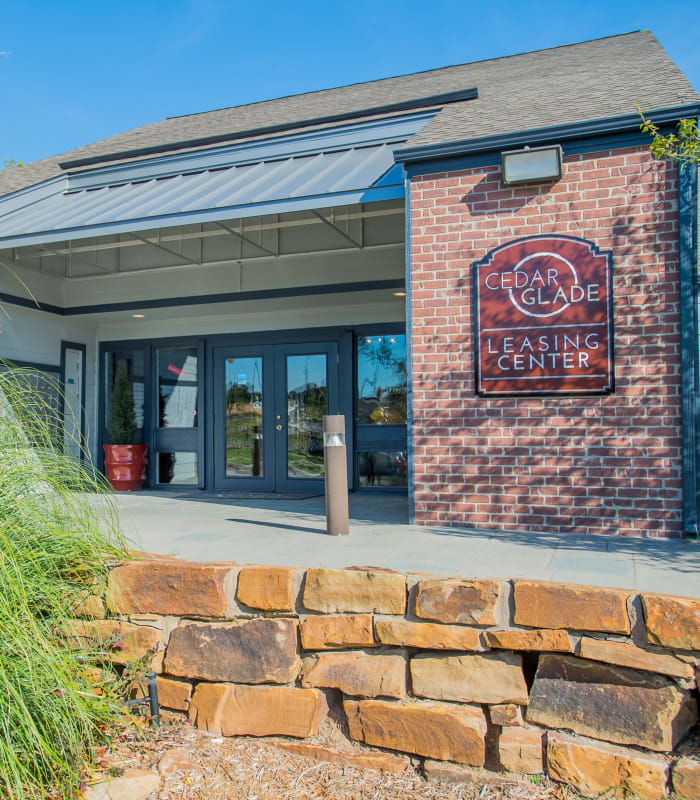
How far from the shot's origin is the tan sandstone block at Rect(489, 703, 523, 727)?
3254 mm

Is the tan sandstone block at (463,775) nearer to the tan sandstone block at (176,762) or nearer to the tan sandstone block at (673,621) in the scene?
the tan sandstone block at (673,621)

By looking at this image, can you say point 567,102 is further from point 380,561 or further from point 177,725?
point 177,725

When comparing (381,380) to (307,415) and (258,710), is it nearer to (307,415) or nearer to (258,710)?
(307,415)

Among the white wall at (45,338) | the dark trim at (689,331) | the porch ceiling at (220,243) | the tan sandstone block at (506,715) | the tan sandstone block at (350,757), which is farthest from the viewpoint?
the white wall at (45,338)

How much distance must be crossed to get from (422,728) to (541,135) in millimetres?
4311

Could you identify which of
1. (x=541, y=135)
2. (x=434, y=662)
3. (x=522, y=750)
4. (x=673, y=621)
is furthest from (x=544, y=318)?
(x=522, y=750)

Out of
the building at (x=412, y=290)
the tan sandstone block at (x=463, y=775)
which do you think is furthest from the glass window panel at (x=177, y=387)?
the tan sandstone block at (x=463, y=775)

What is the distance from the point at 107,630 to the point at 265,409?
18.8 ft

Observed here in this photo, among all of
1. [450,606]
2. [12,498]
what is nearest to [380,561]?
[450,606]

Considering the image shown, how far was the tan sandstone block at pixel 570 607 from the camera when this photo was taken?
Answer: 9.99ft

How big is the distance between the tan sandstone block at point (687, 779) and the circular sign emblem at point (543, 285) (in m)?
3.20

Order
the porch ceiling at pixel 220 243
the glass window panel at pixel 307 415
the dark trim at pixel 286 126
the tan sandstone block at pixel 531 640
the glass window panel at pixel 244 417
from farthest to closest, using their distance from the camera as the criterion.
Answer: the glass window panel at pixel 244 417 → the glass window panel at pixel 307 415 → the porch ceiling at pixel 220 243 → the dark trim at pixel 286 126 → the tan sandstone block at pixel 531 640

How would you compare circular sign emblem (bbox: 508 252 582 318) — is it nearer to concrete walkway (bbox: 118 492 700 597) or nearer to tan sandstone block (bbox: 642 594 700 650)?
concrete walkway (bbox: 118 492 700 597)

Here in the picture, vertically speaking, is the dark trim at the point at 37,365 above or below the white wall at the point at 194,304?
below
